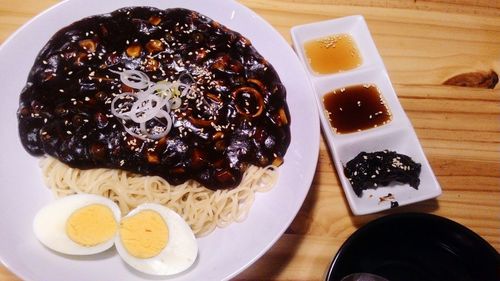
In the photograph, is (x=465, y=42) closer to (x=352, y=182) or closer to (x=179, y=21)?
(x=352, y=182)

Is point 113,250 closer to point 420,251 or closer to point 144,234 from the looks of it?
point 144,234

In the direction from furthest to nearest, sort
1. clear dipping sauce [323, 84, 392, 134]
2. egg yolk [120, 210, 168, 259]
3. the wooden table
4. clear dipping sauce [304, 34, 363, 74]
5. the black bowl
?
clear dipping sauce [304, 34, 363, 74]
clear dipping sauce [323, 84, 392, 134]
the wooden table
the black bowl
egg yolk [120, 210, 168, 259]

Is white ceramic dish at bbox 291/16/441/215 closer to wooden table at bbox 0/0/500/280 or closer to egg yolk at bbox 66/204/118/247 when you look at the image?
wooden table at bbox 0/0/500/280

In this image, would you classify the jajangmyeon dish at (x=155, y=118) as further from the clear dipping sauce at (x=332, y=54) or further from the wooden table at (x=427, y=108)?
the clear dipping sauce at (x=332, y=54)

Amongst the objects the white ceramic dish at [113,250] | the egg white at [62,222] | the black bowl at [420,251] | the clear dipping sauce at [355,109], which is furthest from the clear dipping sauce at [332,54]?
the egg white at [62,222]

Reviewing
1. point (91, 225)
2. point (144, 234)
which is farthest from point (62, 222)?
point (144, 234)

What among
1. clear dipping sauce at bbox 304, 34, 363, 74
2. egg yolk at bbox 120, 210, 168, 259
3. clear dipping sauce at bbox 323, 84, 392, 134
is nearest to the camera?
egg yolk at bbox 120, 210, 168, 259

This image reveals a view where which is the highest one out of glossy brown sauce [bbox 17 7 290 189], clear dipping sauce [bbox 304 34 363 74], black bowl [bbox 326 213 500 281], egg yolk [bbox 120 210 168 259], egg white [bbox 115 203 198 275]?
Answer: glossy brown sauce [bbox 17 7 290 189]

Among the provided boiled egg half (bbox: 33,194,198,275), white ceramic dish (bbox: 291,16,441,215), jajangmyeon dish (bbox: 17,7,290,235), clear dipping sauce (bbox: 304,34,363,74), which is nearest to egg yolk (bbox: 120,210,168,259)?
boiled egg half (bbox: 33,194,198,275)
